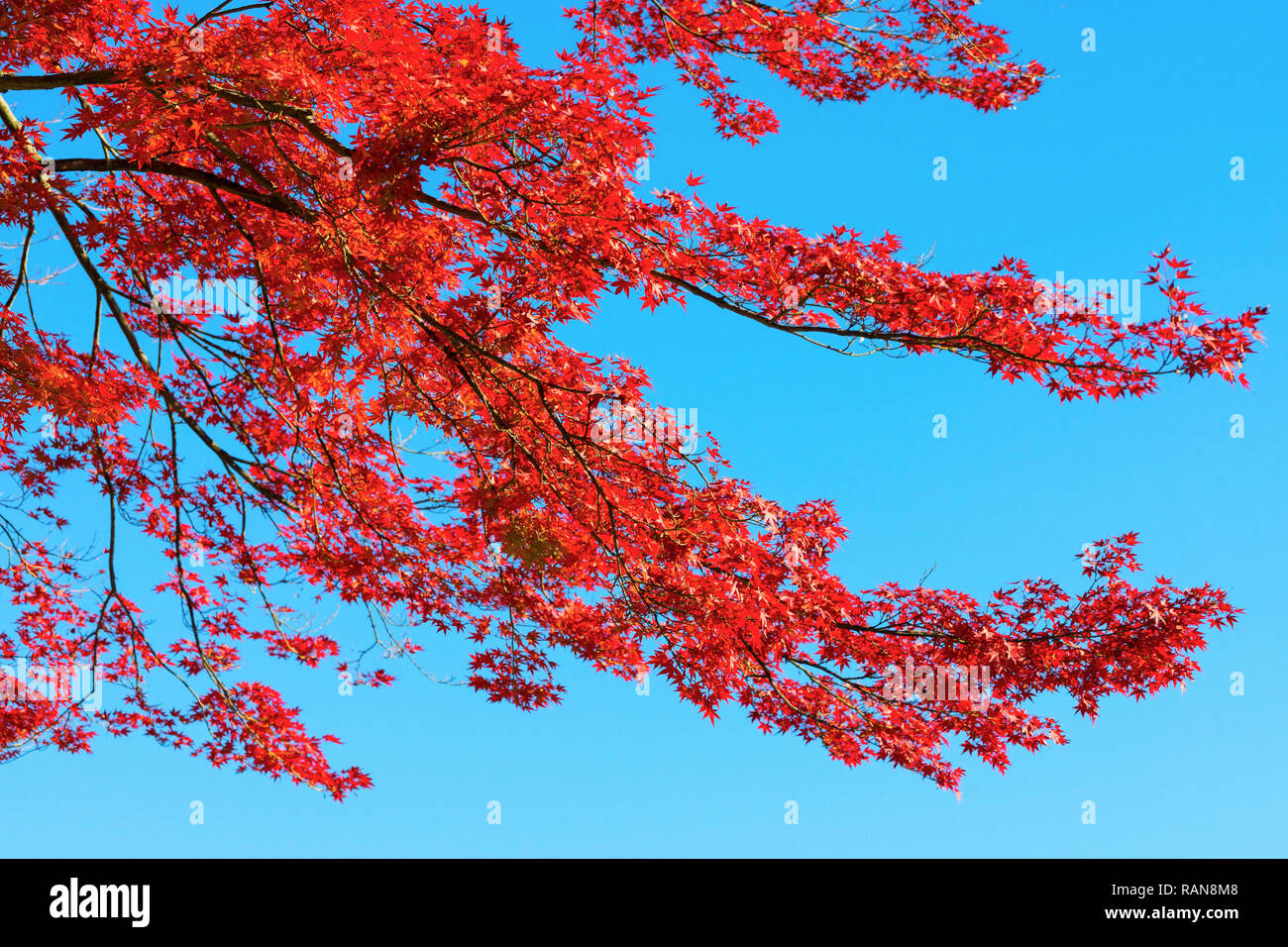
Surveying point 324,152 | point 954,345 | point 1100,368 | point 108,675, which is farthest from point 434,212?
point 108,675

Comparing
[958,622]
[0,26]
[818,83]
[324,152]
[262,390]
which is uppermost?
[818,83]

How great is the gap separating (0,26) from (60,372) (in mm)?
2513

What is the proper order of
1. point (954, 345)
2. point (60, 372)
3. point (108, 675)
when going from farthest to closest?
1. point (108, 675)
2. point (60, 372)
3. point (954, 345)

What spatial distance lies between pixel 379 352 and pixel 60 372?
2.88 meters

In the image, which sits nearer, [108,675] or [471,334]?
[471,334]

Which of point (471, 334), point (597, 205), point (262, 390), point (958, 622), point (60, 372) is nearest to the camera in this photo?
point (597, 205)

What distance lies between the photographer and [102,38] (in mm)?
6914

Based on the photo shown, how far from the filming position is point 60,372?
7.64 meters

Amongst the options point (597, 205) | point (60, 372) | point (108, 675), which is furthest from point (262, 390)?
point (597, 205)

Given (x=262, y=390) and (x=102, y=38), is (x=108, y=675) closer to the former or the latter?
(x=262, y=390)

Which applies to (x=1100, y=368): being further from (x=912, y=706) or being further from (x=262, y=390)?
(x=262, y=390)

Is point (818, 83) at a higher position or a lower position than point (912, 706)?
higher

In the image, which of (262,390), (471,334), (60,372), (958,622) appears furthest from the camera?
(262,390)

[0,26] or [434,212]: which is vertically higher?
[0,26]
